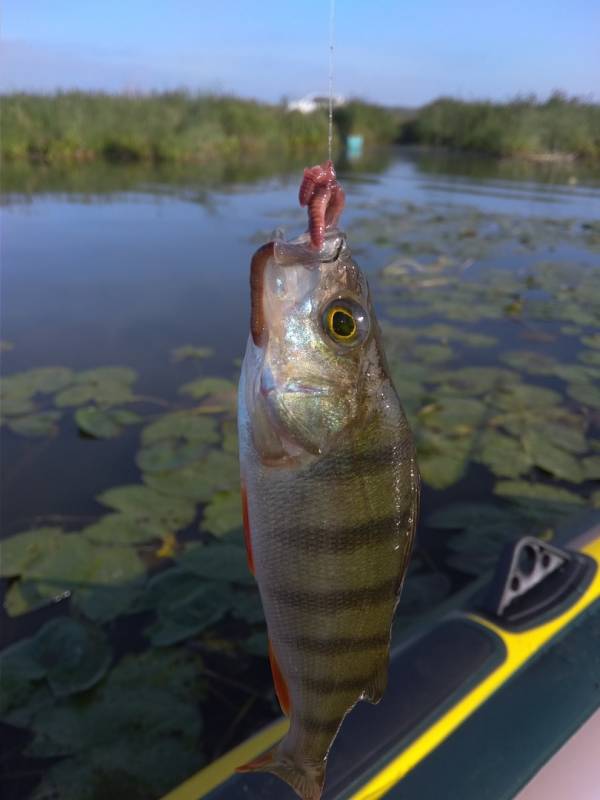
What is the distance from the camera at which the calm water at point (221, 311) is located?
316cm

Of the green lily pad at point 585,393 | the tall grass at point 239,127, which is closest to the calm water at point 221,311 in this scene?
the green lily pad at point 585,393

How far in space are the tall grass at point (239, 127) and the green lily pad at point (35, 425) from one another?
53.1 feet

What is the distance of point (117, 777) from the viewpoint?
203 cm

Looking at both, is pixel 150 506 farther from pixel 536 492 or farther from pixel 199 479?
pixel 536 492

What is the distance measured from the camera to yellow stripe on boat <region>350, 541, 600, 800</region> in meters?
1.32

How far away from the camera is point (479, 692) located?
1.52 m

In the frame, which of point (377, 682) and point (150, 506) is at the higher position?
point (377, 682)

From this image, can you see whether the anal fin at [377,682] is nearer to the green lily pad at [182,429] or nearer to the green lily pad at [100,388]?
the green lily pad at [182,429]

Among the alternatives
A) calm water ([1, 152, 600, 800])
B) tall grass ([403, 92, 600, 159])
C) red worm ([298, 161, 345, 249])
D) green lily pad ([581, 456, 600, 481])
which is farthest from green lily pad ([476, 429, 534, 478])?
tall grass ([403, 92, 600, 159])

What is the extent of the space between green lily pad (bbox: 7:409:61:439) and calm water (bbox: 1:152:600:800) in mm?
59

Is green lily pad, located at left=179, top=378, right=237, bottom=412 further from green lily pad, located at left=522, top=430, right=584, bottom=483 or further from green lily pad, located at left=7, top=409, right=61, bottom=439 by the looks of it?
green lily pad, located at left=522, top=430, right=584, bottom=483

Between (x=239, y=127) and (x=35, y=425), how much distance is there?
821 inches

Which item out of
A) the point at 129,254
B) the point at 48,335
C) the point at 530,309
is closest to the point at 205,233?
the point at 129,254

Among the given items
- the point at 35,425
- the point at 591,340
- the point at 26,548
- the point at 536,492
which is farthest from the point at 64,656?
the point at 591,340
